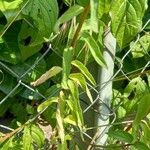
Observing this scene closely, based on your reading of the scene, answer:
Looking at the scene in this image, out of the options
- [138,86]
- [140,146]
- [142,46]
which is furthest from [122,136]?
[142,46]

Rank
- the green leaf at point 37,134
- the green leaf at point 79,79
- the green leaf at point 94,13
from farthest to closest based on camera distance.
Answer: the green leaf at point 37,134 → the green leaf at point 79,79 → the green leaf at point 94,13

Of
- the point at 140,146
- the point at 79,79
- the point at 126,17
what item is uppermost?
the point at 126,17

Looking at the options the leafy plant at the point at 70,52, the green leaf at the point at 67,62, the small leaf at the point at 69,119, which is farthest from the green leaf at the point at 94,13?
the small leaf at the point at 69,119

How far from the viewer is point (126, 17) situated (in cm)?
97

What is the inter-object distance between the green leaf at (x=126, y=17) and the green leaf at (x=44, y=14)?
0.13 meters

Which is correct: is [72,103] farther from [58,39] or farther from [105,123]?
[105,123]

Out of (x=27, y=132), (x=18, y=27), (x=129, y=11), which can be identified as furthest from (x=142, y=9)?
(x=18, y=27)

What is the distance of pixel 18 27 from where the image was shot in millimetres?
1468

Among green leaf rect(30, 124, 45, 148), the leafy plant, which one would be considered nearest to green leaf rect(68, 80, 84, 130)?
the leafy plant

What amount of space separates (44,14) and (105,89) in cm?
45

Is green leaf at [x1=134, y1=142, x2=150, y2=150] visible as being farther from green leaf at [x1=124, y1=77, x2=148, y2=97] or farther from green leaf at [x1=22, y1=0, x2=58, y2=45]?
green leaf at [x1=22, y1=0, x2=58, y2=45]

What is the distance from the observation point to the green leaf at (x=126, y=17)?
0.97 meters

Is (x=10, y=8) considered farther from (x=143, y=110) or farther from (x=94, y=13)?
(x=143, y=110)

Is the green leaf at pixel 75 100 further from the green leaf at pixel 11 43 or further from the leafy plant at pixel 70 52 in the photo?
the green leaf at pixel 11 43
